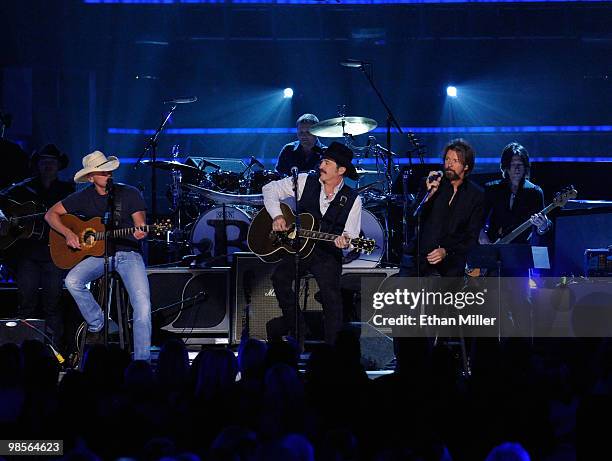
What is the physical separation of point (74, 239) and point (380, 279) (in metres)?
3.45

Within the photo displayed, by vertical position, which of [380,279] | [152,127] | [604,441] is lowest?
[604,441]

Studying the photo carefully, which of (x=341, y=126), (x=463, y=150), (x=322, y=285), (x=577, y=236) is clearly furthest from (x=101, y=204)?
(x=577, y=236)

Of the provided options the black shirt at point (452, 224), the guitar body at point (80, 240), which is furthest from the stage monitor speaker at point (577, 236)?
the guitar body at point (80, 240)

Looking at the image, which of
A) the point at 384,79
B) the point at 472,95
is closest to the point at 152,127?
the point at 384,79

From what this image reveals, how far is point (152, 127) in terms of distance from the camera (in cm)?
→ 1727

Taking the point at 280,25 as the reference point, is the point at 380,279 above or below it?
below

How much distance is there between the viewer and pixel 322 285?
9039 mm

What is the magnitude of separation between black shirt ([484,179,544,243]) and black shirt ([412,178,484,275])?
1.38 meters

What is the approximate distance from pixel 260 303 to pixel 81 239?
7.51 ft

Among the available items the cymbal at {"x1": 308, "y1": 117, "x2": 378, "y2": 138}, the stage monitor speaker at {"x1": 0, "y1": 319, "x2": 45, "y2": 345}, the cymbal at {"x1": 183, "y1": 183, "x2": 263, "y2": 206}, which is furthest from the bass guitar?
the stage monitor speaker at {"x1": 0, "y1": 319, "x2": 45, "y2": 345}

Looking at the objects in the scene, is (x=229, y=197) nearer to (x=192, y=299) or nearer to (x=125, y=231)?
(x=192, y=299)

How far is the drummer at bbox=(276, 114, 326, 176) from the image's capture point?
12570mm

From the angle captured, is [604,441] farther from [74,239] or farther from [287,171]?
[287,171]

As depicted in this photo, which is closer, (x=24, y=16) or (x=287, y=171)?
(x=287, y=171)
